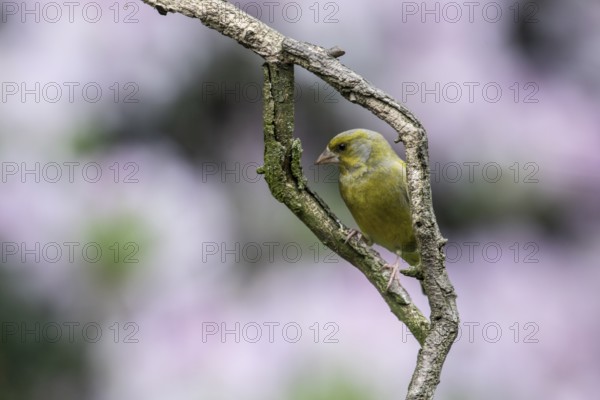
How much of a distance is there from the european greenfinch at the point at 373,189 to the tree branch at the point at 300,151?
81cm

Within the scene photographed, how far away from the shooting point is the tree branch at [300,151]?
4.54 feet

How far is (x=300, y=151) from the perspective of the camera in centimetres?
149

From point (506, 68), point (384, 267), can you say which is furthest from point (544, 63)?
point (384, 267)

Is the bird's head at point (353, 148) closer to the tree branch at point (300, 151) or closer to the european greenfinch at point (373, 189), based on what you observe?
the european greenfinch at point (373, 189)

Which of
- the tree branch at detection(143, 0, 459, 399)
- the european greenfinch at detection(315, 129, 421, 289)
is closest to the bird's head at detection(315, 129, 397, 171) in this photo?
the european greenfinch at detection(315, 129, 421, 289)

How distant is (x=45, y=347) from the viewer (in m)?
3.53

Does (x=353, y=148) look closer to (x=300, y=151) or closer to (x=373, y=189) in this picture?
(x=373, y=189)

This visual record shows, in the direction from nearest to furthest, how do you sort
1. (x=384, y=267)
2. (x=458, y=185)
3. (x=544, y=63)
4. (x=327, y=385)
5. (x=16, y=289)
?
(x=384, y=267)
(x=327, y=385)
(x=16, y=289)
(x=458, y=185)
(x=544, y=63)

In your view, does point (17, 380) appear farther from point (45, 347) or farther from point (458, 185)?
point (458, 185)

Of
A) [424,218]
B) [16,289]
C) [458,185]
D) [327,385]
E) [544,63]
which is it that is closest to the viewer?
[424,218]

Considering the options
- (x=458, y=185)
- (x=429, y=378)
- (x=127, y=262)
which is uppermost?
(x=458, y=185)

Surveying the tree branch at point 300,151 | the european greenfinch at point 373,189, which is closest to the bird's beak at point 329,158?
the european greenfinch at point 373,189

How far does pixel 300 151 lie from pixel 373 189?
3.42 feet

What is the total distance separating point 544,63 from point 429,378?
304 cm
